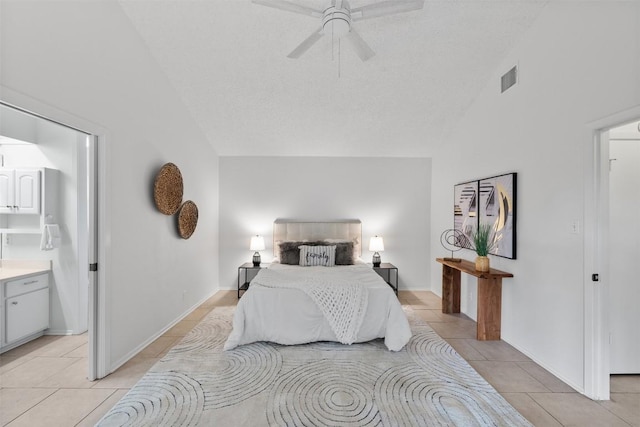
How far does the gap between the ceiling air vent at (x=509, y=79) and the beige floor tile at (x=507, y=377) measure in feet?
9.33

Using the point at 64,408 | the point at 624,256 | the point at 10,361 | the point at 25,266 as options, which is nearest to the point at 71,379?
the point at 64,408

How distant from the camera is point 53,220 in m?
3.44

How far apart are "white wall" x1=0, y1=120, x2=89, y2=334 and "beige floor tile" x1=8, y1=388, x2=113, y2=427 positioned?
1361 millimetres

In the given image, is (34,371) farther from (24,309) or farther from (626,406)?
(626,406)

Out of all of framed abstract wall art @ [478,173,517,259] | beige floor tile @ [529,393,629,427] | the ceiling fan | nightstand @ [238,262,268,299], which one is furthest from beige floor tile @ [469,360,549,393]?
nightstand @ [238,262,268,299]

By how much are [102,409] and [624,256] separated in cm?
426

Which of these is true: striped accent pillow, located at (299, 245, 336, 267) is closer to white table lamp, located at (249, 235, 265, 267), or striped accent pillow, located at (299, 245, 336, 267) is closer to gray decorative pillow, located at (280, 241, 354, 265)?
gray decorative pillow, located at (280, 241, 354, 265)

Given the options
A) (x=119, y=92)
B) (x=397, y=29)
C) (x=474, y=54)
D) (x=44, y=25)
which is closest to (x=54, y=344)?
(x=119, y=92)

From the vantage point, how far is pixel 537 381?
2.55 meters

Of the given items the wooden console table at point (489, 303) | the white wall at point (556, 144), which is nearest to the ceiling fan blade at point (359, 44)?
the white wall at point (556, 144)

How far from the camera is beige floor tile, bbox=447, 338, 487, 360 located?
9.78 ft

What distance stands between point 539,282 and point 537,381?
864 mm

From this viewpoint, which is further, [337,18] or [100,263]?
[100,263]

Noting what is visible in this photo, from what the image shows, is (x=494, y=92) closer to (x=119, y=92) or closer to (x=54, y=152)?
(x=119, y=92)
